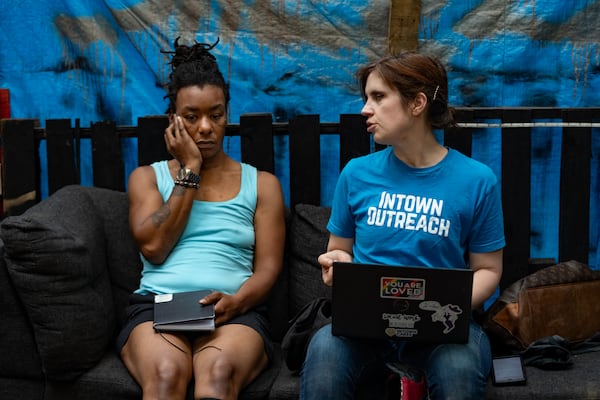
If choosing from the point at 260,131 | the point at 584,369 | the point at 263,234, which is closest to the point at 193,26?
the point at 260,131

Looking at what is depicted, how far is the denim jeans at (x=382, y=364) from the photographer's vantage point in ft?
8.17

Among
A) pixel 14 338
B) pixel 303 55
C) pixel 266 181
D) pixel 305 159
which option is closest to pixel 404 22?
pixel 303 55

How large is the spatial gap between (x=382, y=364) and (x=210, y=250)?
2.75 ft

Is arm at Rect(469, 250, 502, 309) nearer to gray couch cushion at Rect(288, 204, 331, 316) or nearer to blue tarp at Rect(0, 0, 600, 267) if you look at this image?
gray couch cushion at Rect(288, 204, 331, 316)

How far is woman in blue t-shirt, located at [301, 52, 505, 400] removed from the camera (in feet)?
8.65

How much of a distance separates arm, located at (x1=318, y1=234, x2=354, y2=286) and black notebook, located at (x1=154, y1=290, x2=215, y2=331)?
448 mm

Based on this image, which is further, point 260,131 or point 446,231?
point 260,131

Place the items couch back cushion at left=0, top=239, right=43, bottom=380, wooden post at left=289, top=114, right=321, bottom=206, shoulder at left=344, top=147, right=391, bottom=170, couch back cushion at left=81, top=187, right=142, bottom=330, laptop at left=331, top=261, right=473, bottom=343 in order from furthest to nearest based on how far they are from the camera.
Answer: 1. wooden post at left=289, top=114, right=321, bottom=206
2. couch back cushion at left=81, top=187, right=142, bottom=330
3. couch back cushion at left=0, top=239, right=43, bottom=380
4. shoulder at left=344, top=147, right=391, bottom=170
5. laptop at left=331, top=261, right=473, bottom=343

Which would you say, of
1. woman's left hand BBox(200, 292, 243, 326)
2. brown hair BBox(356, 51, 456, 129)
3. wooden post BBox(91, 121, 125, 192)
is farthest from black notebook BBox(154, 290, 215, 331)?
brown hair BBox(356, 51, 456, 129)

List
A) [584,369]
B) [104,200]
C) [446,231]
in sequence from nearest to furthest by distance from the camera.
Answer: [446,231], [584,369], [104,200]

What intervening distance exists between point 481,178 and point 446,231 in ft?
0.71

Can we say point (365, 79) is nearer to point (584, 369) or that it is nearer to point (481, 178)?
point (481, 178)

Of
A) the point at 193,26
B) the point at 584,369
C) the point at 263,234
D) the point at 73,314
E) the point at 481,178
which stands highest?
the point at 193,26

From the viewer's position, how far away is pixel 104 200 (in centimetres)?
338
